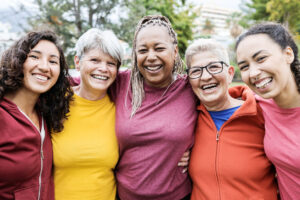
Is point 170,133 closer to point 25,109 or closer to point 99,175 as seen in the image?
point 99,175

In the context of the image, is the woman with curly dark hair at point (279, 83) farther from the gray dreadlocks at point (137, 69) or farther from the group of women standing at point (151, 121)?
the gray dreadlocks at point (137, 69)

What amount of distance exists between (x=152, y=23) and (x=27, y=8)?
944 cm

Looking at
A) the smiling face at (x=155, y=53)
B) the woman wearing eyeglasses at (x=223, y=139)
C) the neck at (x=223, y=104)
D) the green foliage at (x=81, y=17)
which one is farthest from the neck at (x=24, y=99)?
the green foliage at (x=81, y=17)

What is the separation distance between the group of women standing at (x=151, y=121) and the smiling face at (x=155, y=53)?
1cm

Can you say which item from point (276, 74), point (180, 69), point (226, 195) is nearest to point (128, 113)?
point (180, 69)

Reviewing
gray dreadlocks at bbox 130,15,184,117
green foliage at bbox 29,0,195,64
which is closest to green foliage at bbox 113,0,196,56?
green foliage at bbox 29,0,195,64

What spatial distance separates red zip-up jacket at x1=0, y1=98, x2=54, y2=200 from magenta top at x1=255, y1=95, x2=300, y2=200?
6.61ft

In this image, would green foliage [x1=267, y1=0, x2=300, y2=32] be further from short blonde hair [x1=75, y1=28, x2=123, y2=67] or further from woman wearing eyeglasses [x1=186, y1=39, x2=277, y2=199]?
short blonde hair [x1=75, y1=28, x2=123, y2=67]

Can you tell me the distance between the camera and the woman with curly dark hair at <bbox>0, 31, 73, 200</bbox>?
1.76 metres

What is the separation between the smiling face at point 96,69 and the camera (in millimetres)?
2365

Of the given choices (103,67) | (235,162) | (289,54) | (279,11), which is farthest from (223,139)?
(279,11)

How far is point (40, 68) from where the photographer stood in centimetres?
199

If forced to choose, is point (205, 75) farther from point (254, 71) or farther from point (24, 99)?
point (24, 99)

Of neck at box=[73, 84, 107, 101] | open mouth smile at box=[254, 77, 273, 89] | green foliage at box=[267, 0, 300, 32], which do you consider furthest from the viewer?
green foliage at box=[267, 0, 300, 32]
